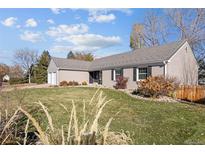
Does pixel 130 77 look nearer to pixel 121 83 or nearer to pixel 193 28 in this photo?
pixel 121 83

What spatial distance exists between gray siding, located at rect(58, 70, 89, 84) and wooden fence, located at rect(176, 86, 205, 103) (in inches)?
396

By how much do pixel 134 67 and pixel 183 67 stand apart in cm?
290

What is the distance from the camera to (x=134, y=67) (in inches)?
575

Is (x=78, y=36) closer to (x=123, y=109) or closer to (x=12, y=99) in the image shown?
(x=123, y=109)

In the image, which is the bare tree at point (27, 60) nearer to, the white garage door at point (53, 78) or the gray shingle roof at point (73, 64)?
the white garage door at point (53, 78)

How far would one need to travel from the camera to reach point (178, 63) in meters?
13.3

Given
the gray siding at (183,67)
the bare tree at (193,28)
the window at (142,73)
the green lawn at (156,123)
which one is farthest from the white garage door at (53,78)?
the green lawn at (156,123)

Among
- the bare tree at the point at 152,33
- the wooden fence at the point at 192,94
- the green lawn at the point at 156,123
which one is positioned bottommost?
the green lawn at the point at 156,123

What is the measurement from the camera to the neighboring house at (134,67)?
12927 mm

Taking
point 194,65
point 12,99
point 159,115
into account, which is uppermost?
point 194,65
